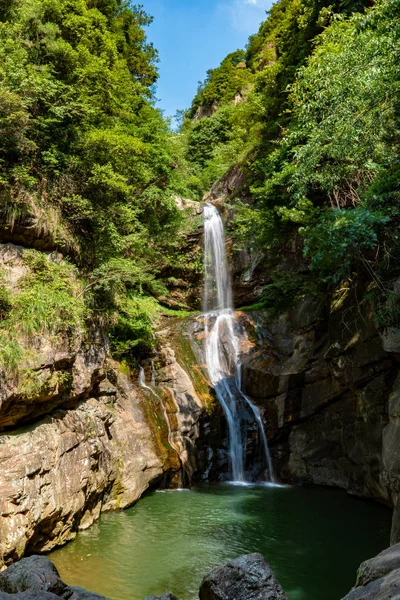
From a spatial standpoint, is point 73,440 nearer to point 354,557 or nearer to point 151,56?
point 354,557

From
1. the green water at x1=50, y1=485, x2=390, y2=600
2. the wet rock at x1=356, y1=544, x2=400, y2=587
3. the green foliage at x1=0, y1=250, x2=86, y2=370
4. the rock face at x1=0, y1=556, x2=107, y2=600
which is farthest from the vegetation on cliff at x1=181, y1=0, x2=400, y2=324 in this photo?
the rock face at x1=0, y1=556, x2=107, y2=600

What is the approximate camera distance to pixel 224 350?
49.2 ft

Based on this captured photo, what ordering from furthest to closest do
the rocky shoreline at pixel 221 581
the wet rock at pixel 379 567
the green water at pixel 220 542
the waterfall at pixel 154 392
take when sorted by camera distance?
the waterfall at pixel 154 392, the green water at pixel 220 542, the rocky shoreline at pixel 221 581, the wet rock at pixel 379 567

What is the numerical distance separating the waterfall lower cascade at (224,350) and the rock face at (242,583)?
23.3 feet

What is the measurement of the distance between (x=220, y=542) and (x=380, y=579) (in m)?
5.14

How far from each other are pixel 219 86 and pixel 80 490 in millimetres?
38237

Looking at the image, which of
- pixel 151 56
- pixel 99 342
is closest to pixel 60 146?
pixel 99 342

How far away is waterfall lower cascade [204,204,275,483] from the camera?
40.4 feet

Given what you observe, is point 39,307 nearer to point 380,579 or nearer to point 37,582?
point 37,582

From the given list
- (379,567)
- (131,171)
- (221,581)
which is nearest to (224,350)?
(131,171)

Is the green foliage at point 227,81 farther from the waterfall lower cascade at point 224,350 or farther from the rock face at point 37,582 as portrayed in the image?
the rock face at point 37,582

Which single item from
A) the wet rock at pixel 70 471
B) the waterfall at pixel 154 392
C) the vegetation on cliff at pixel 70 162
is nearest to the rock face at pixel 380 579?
the wet rock at pixel 70 471

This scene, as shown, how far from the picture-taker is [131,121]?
53.2 ft

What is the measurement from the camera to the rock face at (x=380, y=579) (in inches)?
107
